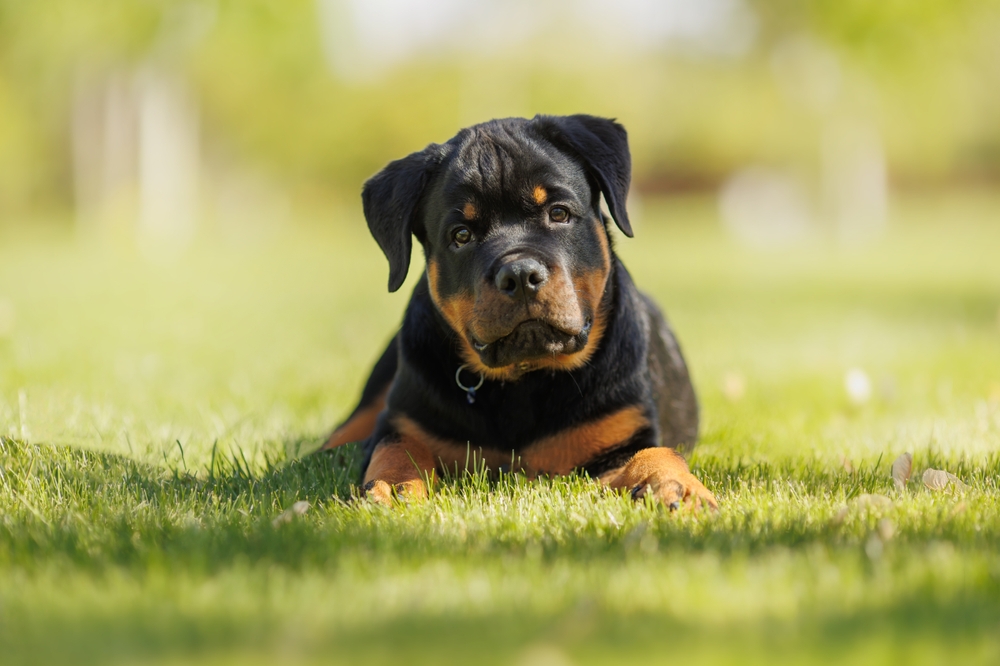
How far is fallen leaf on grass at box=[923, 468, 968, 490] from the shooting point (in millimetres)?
3066

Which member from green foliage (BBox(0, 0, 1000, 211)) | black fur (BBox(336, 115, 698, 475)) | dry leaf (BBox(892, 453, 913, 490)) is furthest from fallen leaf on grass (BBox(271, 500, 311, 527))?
green foliage (BBox(0, 0, 1000, 211))

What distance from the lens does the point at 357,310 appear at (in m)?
10.3

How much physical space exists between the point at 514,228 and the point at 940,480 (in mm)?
1634

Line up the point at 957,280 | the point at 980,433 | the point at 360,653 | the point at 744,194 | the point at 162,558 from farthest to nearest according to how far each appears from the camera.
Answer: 1. the point at 744,194
2. the point at 957,280
3. the point at 980,433
4. the point at 162,558
5. the point at 360,653

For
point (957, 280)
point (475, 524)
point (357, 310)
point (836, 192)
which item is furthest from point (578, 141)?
point (836, 192)

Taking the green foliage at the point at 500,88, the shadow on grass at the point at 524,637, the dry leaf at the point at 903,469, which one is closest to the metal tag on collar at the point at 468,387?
the dry leaf at the point at 903,469

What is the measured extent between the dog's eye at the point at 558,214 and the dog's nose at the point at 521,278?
0.39 metres

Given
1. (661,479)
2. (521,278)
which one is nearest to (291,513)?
(521,278)

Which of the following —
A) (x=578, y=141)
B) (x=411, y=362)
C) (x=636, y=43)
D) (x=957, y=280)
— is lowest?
(x=957, y=280)

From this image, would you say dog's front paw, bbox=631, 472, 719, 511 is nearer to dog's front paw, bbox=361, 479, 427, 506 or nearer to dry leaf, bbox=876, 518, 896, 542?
dry leaf, bbox=876, 518, 896, 542

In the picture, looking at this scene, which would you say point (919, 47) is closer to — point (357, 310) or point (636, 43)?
point (357, 310)

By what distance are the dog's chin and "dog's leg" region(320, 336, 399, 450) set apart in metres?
0.93

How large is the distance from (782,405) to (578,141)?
210 cm

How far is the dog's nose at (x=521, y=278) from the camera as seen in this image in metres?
3.11
